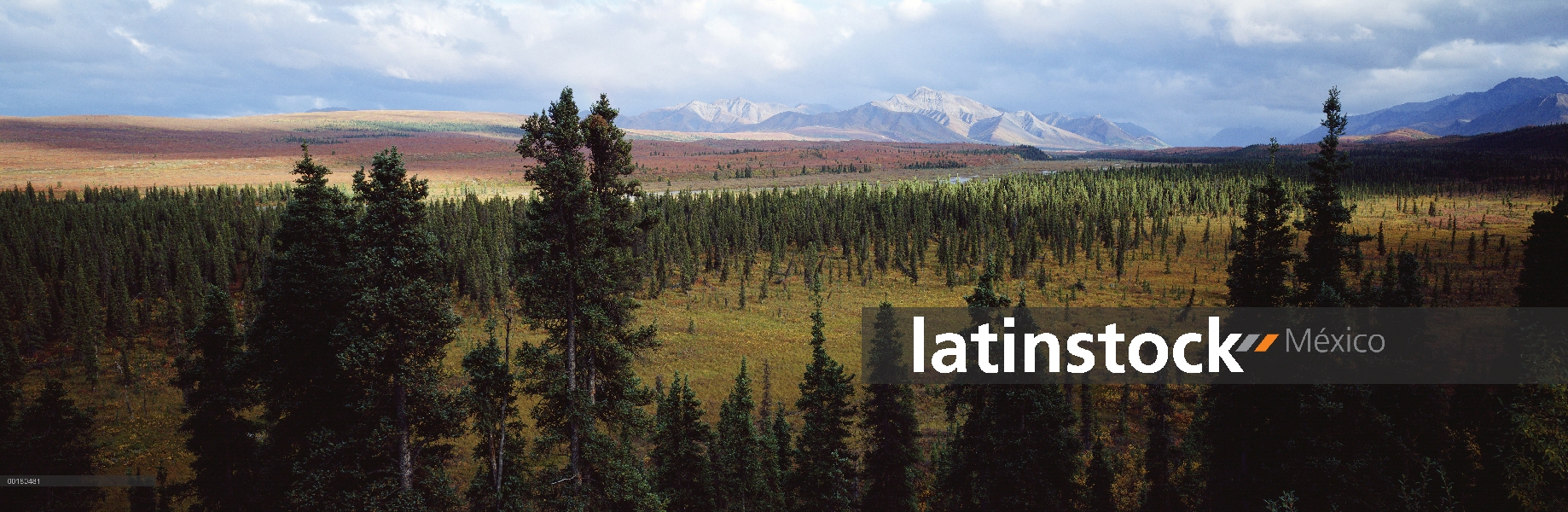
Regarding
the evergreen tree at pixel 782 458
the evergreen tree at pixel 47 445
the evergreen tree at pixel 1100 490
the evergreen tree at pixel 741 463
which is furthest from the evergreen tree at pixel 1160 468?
the evergreen tree at pixel 47 445

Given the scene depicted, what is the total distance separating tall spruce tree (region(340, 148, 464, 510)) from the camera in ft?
49.4

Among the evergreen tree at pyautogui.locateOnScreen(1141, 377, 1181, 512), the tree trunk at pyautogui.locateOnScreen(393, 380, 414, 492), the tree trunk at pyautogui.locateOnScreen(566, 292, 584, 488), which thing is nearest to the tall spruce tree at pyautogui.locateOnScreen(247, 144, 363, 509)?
the tree trunk at pyautogui.locateOnScreen(393, 380, 414, 492)

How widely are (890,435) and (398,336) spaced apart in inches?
581

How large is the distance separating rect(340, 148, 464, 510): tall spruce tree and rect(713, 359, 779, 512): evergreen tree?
10.7 m

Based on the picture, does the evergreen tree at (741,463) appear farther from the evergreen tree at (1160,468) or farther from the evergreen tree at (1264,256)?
the evergreen tree at (1264,256)

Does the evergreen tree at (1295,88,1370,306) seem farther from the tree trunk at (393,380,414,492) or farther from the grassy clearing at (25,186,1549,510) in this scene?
the tree trunk at (393,380,414,492)

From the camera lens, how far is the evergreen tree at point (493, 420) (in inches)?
650

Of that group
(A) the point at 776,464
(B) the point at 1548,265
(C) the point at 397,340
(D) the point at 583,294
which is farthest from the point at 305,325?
(B) the point at 1548,265

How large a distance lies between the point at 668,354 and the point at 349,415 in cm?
3838

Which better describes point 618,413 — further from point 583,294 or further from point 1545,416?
point 1545,416

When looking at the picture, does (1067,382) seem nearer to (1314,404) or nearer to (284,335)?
(1314,404)

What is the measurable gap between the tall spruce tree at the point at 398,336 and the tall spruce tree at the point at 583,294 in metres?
2.10

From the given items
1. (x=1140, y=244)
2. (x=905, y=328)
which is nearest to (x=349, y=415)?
(x=905, y=328)

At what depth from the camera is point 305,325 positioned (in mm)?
17156
